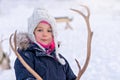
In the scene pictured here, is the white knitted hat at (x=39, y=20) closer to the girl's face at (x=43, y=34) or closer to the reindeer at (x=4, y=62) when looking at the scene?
the girl's face at (x=43, y=34)

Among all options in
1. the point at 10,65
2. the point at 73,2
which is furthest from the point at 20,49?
→ the point at 73,2

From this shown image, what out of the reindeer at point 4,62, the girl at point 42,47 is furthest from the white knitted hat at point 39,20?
the reindeer at point 4,62

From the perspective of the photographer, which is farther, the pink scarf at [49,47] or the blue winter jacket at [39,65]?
the pink scarf at [49,47]

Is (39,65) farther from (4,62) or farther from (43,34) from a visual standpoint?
(4,62)

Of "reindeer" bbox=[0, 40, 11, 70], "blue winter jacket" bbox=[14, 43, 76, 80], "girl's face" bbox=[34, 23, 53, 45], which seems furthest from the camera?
"reindeer" bbox=[0, 40, 11, 70]

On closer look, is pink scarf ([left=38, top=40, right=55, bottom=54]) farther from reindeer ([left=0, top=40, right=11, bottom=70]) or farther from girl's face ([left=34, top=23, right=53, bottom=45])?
reindeer ([left=0, top=40, right=11, bottom=70])

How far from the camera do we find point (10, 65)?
8.38 metres

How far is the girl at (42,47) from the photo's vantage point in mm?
3248

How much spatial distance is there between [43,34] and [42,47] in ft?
0.31

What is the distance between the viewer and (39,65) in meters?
3.24

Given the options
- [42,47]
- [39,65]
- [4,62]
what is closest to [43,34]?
[42,47]

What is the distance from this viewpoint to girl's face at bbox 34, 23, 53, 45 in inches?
130

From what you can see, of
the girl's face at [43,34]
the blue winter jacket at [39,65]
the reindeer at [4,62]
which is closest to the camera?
the blue winter jacket at [39,65]

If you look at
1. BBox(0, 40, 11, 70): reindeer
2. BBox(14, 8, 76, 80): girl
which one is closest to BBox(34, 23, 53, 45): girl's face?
BBox(14, 8, 76, 80): girl
